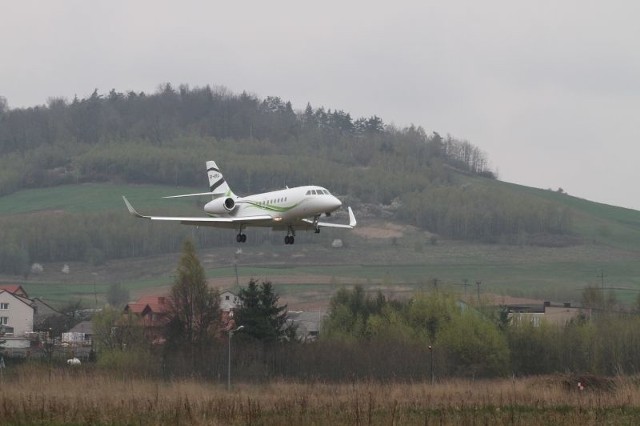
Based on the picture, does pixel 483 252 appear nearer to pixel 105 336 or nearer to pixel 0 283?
pixel 0 283

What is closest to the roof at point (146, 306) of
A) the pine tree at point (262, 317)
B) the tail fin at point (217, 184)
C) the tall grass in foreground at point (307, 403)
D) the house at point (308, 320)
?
the house at point (308, 320)

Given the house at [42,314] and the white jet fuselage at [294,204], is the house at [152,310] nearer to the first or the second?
the house at [42,314]

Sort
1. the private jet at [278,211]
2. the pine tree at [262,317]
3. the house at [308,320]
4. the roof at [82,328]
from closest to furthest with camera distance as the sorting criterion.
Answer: the private jet at [278,211] → the pine tree at [262,317] → the house at [308,320] → the roof at [82,328]

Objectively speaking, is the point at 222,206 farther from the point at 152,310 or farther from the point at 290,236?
the point at 152,310

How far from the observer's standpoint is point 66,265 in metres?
166

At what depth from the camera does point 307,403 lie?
4484 cm

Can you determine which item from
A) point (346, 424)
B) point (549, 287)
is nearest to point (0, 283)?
point (549, 287)

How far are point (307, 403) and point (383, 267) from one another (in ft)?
357

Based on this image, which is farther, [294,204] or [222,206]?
[222,206]

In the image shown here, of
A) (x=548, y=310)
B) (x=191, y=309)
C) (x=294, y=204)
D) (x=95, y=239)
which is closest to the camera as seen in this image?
(x=294, y=204)

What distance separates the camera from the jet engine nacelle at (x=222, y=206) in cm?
6094

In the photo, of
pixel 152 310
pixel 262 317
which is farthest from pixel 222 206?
pixel 152 310

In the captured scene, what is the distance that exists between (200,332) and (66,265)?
88.6m

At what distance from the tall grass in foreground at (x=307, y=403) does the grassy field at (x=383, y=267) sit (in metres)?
61.2
